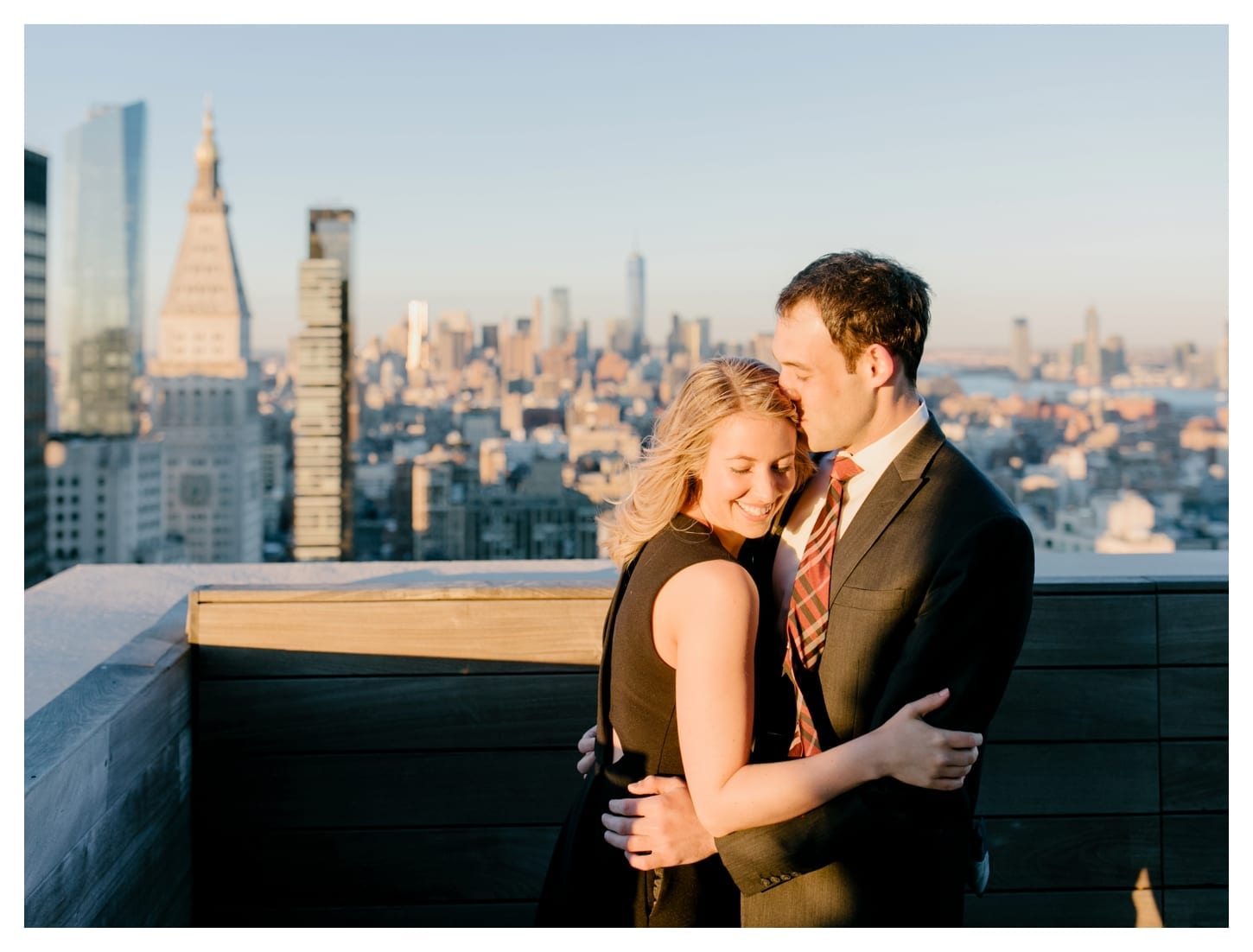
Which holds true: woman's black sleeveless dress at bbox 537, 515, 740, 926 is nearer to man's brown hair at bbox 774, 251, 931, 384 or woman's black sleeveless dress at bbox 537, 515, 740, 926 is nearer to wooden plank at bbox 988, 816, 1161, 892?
man's brown hair at bbox 774, 251, 931, 384

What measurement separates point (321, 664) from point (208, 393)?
1716 inches

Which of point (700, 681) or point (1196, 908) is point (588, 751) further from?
point (1196, 908)

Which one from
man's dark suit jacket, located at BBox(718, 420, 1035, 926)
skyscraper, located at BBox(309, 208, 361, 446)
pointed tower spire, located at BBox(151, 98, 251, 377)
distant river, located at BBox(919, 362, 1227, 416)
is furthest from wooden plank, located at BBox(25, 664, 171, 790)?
pointed tower spire, located at BBox(151, 98, 251, 377)

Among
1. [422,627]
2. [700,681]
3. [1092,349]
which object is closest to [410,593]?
[422,627]

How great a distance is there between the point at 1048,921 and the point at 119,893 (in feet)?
5.83

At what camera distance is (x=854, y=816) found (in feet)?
4.40

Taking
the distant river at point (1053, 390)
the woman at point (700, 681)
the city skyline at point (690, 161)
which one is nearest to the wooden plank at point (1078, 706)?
the woman at point (700, 681)

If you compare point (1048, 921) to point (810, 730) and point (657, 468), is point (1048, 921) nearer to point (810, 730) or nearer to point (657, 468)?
point (810, 730)

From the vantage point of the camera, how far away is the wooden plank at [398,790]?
221 centimetres

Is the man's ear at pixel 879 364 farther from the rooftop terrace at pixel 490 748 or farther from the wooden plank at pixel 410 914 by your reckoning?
the wooden plank at pixel 410 914

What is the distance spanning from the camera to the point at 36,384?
38969 millimetres

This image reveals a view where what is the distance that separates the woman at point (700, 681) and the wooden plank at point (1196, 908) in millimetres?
1247
